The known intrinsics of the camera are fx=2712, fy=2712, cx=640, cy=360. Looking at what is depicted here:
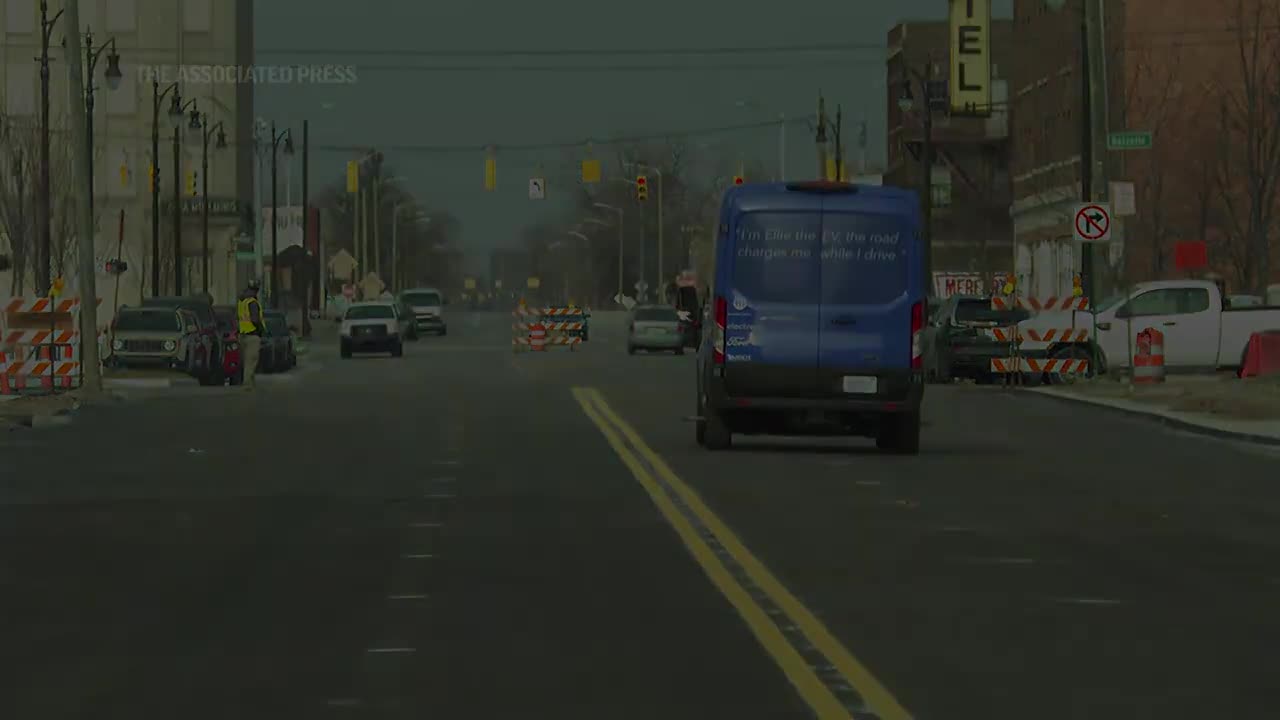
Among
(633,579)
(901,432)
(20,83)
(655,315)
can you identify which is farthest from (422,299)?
(633,579)

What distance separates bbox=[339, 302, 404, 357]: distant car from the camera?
77438 millimetres

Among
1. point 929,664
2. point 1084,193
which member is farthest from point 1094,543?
point 1084,193

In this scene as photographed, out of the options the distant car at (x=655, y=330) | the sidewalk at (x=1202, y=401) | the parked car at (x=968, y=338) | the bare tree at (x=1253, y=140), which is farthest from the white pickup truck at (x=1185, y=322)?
the distant car at (x=655, y=330)

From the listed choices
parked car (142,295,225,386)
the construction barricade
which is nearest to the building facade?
parked car (142,295,225,386)

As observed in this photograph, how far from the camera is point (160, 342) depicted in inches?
2077

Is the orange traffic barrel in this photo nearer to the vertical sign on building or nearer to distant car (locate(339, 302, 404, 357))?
distant car (locate(339, 302, 404, 357))

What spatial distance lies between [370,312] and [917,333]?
171ft

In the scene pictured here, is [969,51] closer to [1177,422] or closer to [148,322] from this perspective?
[148,322]

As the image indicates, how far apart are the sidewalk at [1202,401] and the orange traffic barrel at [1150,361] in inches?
7.9

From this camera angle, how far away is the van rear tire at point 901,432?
28.0 m

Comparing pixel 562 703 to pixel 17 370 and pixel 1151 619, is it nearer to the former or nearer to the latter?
pixel 1151 619

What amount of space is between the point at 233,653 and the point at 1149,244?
68.6 metres

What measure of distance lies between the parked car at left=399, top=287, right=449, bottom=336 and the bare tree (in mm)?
45142

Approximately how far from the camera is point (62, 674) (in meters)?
11.6
